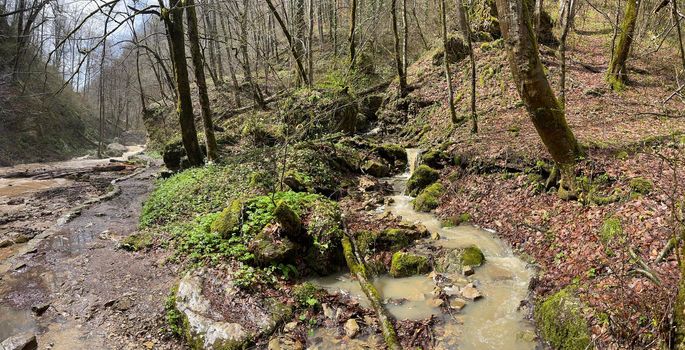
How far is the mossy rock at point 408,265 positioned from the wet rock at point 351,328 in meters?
1.66

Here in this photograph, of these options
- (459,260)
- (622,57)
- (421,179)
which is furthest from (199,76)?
(622,57)

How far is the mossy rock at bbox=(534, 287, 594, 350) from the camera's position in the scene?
4.68 metres

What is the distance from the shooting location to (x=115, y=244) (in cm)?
884

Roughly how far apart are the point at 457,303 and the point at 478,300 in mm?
353

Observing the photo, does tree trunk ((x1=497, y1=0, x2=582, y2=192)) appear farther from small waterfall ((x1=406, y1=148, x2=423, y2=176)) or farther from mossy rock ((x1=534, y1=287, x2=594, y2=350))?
small waterfall ((x1=406, y1=148, x2=423, y2=176))

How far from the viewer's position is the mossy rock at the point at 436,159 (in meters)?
12.2

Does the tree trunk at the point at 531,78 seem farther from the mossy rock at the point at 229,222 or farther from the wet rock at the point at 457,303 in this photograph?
the mossy rock at the point at 229,222

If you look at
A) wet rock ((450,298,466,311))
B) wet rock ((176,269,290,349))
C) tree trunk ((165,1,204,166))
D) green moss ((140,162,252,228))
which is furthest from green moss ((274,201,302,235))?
tree trunk ((165,1,204,166))

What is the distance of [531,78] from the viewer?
6.61 metres

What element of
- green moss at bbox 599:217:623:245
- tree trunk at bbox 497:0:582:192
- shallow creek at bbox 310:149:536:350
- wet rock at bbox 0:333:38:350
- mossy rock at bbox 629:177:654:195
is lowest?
shallow creek at bbox 310:149:536:350

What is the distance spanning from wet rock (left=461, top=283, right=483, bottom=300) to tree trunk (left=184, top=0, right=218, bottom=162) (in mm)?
10866

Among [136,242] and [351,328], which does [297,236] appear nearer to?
[351,328]

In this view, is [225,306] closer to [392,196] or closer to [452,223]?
[452,223]

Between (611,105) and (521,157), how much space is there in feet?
16.1
